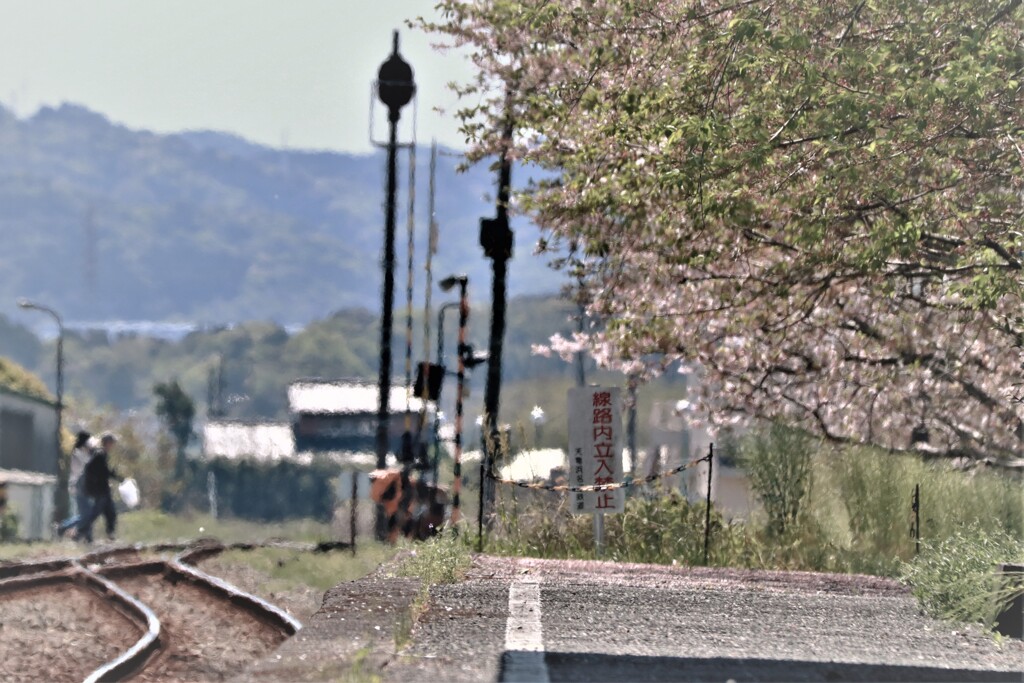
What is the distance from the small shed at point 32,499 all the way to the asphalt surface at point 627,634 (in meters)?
34.9

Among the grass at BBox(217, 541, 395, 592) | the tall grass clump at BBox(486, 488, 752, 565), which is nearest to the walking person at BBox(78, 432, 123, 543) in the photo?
the grass at BBox(217, 541, 395, 592)

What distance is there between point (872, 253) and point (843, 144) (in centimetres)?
87

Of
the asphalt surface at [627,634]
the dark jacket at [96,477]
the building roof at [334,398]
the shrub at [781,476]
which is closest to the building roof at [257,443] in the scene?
the building roof at [334,398]

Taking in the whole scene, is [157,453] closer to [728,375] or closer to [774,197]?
[728,375]

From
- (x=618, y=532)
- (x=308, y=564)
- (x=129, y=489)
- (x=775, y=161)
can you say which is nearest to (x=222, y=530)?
(x=129, y=489)

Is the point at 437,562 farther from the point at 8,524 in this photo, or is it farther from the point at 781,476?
the point at 8,524

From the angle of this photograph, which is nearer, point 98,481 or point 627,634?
point 627,634

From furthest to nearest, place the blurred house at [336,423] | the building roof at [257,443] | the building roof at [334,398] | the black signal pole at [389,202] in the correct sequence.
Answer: the building roof at [334,398]
the blurred house at [336,423]
the building roof at [257,443]
the black signal pole at [389,202]

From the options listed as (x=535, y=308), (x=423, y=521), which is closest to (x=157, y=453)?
(x=535, y=308)

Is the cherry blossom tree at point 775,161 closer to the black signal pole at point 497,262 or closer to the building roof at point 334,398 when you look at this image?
the black signal pole at point 497,262

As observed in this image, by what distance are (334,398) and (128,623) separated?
6506 centimetres

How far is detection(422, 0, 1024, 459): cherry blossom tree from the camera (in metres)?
10.2

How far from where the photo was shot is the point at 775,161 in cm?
1140

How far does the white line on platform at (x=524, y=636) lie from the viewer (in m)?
7.14
